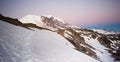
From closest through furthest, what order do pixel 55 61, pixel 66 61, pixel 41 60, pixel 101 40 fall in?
1. pixel 41 60
2. pixel 55 61
3. pixel 66 61
4. pixel 101 40

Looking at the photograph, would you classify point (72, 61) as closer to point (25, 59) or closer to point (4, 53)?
point (25, 59)

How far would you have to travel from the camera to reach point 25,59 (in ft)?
42.8

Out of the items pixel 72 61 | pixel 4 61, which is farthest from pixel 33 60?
pixel 72 61

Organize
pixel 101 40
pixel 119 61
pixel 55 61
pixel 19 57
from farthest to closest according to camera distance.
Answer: pixel 101 40
pixel 119 61
pixel 55 61
pixel 19 57

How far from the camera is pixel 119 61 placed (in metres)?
69.1

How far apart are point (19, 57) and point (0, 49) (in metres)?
2.32

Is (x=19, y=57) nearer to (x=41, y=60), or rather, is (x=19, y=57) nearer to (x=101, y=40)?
(x=41, y=60)

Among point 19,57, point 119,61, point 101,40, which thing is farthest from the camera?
point 101,40

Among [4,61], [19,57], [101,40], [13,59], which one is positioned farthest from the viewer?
[101,40]

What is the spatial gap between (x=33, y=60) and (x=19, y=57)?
1.59 m

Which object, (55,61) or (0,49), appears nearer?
(0,49)

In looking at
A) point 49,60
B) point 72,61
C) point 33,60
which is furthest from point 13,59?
point 72,61

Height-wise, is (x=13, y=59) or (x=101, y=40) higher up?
(x=101, y=40)

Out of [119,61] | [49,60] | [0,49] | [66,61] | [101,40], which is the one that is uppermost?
[101,40]
